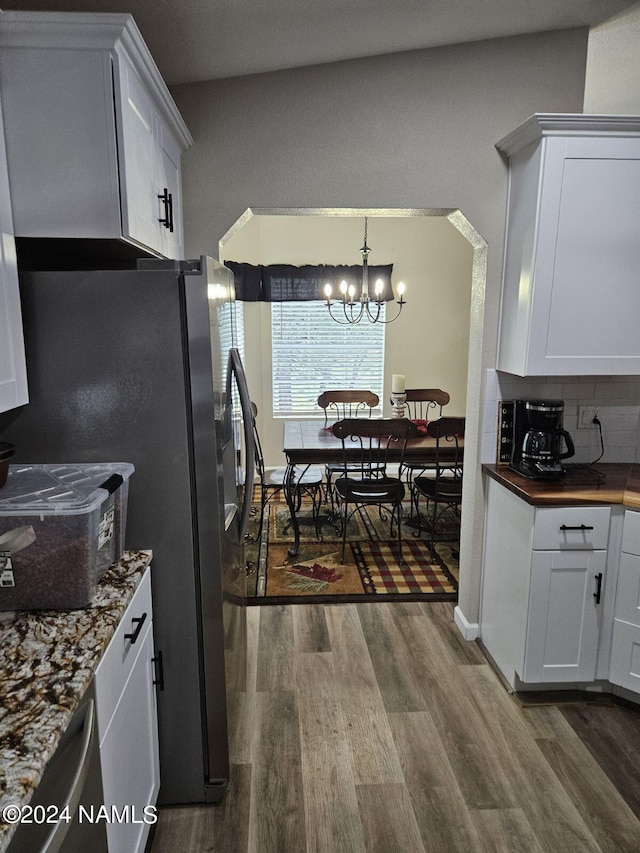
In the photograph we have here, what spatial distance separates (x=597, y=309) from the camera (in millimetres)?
2299

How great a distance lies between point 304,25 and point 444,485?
2.81 metres

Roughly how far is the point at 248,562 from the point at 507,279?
2408mm

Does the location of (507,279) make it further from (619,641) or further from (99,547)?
(99,547)

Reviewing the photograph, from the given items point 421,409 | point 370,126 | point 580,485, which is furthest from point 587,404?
point 421,409

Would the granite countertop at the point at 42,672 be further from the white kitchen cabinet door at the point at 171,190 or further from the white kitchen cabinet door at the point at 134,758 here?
the white kitchen cabinet door at the point at 171,190

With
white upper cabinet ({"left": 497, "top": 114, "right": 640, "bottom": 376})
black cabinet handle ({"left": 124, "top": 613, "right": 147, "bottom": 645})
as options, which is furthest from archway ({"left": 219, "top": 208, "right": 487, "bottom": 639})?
black cabinet handle ({"left": 124, "top": 613, "right": 147, "bottom": 645})

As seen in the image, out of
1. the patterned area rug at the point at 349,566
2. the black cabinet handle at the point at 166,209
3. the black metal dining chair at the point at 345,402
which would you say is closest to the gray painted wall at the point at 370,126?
the black cabinet handle at the point at 166,209

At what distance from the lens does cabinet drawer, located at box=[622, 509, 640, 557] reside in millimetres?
2191

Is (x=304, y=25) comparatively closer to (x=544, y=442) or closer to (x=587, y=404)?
(x=544, y=442)

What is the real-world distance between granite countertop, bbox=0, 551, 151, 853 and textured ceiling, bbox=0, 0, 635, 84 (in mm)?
1646

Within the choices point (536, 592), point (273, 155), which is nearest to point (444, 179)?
point (273, 155)

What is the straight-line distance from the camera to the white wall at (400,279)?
518 centimetres

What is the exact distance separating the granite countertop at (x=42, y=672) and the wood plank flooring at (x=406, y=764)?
932 mm

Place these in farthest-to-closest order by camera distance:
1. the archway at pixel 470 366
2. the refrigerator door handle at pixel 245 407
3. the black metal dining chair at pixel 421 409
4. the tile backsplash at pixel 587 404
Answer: the black metal dining chair at pixel 421 409
the tile backsplash at pixel 587 404
the archway at pixel 470 366
the refrigerator door handle at pixel 245 407
